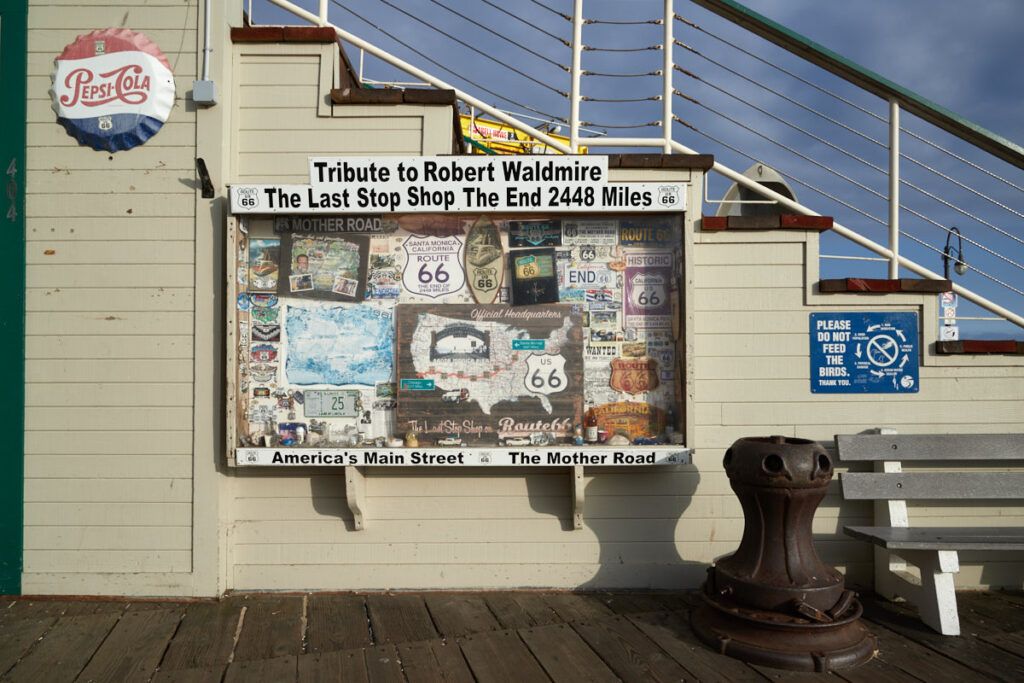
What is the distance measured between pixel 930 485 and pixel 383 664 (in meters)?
3.38

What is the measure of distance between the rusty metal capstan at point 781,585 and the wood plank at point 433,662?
1315 mm

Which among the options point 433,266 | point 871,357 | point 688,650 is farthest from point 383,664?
point 871,357

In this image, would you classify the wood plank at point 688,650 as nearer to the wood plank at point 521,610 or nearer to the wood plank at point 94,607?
the wood plank at point 521,610

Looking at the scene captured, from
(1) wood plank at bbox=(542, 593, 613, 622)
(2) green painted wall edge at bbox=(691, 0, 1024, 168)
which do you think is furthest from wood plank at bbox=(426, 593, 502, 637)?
(2) green painted wall edge at bbox=(691, 0, 1024, 168)

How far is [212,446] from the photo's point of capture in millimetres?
4391

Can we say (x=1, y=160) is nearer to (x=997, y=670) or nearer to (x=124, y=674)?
(x=124, y=674)

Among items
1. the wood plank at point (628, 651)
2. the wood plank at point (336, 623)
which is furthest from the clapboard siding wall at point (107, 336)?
the wood plank at point (628, 651)

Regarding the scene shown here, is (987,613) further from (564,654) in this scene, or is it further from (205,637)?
(205,637)

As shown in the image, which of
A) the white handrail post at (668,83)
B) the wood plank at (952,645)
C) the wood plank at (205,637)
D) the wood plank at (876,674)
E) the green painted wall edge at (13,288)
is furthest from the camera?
the white handrail post at (668,83)

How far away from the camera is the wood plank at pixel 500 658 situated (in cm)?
332

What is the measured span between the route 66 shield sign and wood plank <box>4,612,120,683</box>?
2830mm

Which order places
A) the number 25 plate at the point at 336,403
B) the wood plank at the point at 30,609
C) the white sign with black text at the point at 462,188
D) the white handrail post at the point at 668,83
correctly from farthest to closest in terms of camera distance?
1. the white handrail post at the point at 668,83
2. the number 25 plate at the point at 336,403
3. the white sign with black text at the point at 462,188
4. the wood plank at the point at 30,609

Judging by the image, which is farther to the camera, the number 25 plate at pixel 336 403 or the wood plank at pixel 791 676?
the number 25 plate at pixel 336 403

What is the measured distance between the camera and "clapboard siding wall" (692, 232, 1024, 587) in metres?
4.52
